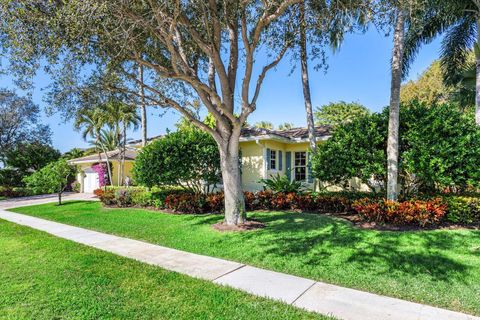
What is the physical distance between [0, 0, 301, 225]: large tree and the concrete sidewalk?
286 cm

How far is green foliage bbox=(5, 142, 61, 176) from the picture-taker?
28.0 meters

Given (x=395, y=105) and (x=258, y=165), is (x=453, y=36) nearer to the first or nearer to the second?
(x=395, y=105)

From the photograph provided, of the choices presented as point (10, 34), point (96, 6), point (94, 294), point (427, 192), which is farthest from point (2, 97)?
point (427, 192)

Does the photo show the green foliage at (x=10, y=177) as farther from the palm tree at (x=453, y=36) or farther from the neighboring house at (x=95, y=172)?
the palm tree at (x=453, y=36)

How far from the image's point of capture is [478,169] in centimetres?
815

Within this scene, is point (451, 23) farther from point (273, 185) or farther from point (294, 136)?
point (273, 185)

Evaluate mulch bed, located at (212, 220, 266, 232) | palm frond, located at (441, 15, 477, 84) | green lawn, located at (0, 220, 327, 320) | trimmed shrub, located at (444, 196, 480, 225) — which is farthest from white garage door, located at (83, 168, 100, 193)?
palm frond, located at (441, 15, 477, 84)

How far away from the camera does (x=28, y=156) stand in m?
28.6

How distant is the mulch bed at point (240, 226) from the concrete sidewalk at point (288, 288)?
6.52 ft

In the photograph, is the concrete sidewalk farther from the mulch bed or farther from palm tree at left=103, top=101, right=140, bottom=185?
palm tree at left=103, top=101, right=140, bottom=185

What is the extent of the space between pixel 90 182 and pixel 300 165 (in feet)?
64.2

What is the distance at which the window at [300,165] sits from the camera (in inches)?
634

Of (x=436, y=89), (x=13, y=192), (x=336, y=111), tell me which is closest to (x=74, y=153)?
(x=13, y=192)

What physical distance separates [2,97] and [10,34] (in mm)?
Result: 27782
